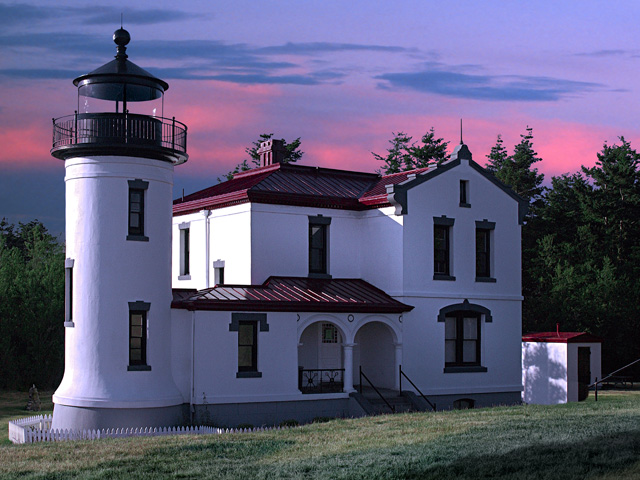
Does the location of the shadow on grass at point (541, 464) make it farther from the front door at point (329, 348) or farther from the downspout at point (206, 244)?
the downspout at point (206, 244)

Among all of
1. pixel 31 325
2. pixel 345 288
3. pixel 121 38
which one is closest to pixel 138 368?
pixel 345 288

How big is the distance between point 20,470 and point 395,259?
16.3 meters

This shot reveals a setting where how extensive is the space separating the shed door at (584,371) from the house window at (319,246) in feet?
38.3

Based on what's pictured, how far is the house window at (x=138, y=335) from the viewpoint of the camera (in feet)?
80.9

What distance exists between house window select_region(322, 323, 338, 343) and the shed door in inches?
436

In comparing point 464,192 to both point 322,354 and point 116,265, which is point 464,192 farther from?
point 116,265

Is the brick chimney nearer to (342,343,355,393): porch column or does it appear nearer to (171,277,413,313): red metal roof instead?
(171,277,413,313): red metal roof

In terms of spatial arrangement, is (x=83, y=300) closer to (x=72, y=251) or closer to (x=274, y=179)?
(x=72, y=251)

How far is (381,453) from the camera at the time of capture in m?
15.4

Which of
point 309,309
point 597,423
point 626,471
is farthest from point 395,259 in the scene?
point 626,471

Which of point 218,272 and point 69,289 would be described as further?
point 218,272

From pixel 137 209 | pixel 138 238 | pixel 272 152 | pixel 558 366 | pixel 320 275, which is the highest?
pixel 272 152

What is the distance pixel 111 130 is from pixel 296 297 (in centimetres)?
738

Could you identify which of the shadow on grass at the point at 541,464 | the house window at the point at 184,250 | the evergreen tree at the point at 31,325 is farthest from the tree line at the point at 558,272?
the shadow on grass at the point at 541,464
